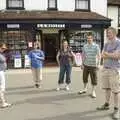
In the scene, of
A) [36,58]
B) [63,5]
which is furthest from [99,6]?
[36,58]

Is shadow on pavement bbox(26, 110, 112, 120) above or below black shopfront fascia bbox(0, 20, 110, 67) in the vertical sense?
below

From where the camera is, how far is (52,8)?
2531 cm

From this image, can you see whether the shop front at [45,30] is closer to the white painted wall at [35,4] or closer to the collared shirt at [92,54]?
the white painted wall at [35,4]

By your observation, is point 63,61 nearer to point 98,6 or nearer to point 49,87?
point 49,87

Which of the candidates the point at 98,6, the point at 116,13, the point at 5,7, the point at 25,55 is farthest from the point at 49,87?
the point at 116,13

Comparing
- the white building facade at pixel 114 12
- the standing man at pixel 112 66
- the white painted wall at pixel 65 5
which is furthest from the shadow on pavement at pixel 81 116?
the white building facade at pixel 114 12

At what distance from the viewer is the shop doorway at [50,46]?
26.2m

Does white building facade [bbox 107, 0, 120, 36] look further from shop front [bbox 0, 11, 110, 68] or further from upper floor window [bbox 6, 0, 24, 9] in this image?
upper floor window [bbox 6, 0, 24, 9]

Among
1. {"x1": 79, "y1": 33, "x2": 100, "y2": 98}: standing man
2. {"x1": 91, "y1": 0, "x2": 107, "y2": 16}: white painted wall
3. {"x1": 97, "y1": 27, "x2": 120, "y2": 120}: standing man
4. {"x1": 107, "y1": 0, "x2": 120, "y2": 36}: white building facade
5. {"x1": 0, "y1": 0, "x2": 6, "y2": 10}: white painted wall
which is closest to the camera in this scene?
{"x1": 97, "y1": 27, "x2": 120, "y2": 120}: standing man

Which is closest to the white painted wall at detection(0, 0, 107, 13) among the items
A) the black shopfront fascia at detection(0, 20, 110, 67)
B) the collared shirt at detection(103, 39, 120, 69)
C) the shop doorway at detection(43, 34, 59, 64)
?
the black shopfront fascia at detection(0, 20, 110, 67)

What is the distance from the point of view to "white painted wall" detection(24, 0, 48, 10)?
81.4ft

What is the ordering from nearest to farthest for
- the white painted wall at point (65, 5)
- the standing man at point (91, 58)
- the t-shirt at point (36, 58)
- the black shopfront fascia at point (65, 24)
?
the standing man at point (91, 58), the t-shirt at point (36, 58), the black shopfront fascia at point (65, 24), the white painted wall at point (65, 5)

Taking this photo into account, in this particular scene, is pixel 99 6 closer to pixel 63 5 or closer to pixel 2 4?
pixel 63 5

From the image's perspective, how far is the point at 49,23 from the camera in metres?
23.5
